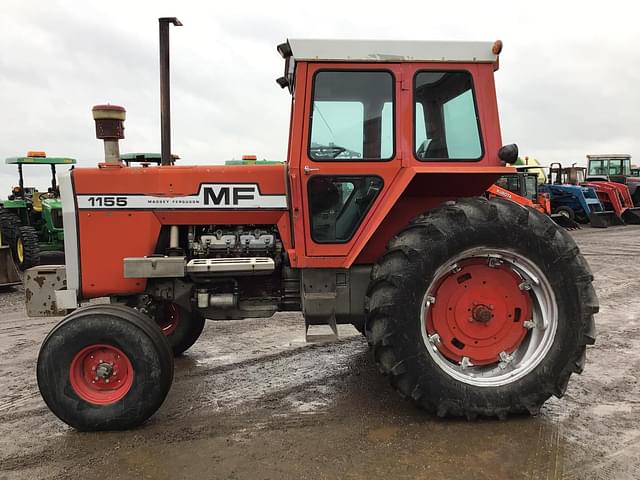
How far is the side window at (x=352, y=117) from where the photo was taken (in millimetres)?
3576

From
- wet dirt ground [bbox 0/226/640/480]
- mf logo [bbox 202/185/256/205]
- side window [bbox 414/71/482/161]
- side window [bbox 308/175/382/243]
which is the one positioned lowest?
wet dirt ground [bbox 0/226/640/480]

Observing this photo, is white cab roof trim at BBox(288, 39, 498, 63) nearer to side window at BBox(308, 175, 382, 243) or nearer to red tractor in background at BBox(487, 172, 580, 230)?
side window at BBox(308, 175, 382, 243)

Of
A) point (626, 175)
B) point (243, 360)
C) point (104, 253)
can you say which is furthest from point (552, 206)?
point (104, 253)

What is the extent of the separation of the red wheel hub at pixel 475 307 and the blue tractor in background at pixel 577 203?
1716 centimetres

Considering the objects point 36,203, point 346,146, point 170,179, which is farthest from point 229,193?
point 36,203

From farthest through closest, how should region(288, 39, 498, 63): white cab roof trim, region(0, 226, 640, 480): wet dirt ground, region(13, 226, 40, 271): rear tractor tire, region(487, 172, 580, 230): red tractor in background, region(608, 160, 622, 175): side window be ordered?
1. region(608, 160, 622, 175): side window
2. region(487, 172, 580, 230): red tractor in background
3. region(13, 226, 40, 271): rear tractor tire
4. region(288, 39, 498, 63): white cab roof trim
5. region(0, 226, 640, 480): wet dirt ground

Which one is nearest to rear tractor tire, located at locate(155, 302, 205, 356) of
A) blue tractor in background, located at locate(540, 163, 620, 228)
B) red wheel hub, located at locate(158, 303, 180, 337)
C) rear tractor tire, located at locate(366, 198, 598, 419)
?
red wheel hub, located at locate(158, 303, 180, 337)

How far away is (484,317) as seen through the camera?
3.56m

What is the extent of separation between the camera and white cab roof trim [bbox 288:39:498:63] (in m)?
3.50

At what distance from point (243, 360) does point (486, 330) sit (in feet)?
7.35

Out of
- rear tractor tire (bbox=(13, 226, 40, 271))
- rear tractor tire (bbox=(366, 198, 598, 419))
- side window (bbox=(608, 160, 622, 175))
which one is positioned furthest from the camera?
side window (bbox=(608, 160, 622, 175))

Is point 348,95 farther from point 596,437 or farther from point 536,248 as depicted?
point 596,437

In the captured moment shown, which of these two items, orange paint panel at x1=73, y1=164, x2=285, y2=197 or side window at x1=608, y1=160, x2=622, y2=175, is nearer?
orange paint panel at x1=73, y1=164, x2=285, y2=197

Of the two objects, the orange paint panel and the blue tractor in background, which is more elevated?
the blue tractor in background
